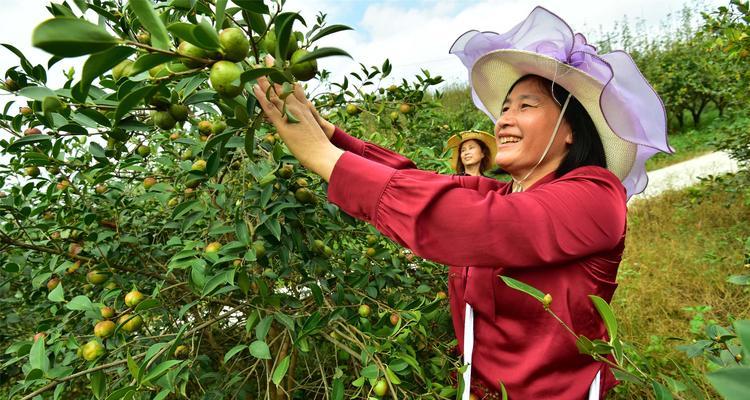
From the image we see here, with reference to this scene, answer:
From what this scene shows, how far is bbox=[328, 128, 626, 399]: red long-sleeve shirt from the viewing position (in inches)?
31.4

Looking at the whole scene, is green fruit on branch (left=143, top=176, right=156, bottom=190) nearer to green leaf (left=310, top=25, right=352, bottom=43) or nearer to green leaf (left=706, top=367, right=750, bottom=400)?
green leaf (left=310, top=25, right=352, bottom=43)

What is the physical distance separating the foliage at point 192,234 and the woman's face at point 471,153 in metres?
1.87

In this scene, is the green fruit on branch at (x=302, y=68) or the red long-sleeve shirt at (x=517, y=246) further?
the red long-sleeve shirt at (x=517, y=246)

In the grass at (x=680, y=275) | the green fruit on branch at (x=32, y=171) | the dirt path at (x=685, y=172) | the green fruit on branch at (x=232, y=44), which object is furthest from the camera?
the dirt path at (x=685, y=172)

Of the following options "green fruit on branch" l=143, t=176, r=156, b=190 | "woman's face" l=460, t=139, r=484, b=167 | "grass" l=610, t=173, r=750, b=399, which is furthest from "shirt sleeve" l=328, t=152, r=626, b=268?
"woman's face" l=460, t=139, r=484, b=167

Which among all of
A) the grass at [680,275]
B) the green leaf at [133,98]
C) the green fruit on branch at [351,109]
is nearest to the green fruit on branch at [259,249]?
the green leaf at [133,98]

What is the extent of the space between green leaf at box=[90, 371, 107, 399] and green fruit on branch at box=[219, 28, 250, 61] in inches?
29.8

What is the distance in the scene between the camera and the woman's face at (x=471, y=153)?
3592 mm

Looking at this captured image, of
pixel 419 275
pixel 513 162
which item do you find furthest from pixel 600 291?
pixel 419 275

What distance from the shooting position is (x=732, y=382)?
0.29 m

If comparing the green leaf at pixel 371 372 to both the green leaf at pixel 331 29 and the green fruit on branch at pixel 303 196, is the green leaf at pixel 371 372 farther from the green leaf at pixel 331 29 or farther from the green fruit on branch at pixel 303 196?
the green leaf at pixel 331 29

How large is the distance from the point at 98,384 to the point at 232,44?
786 mm

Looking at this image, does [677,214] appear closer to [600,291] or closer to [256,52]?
[600,291]

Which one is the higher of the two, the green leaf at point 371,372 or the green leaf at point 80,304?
the green leaf at point 80,304
